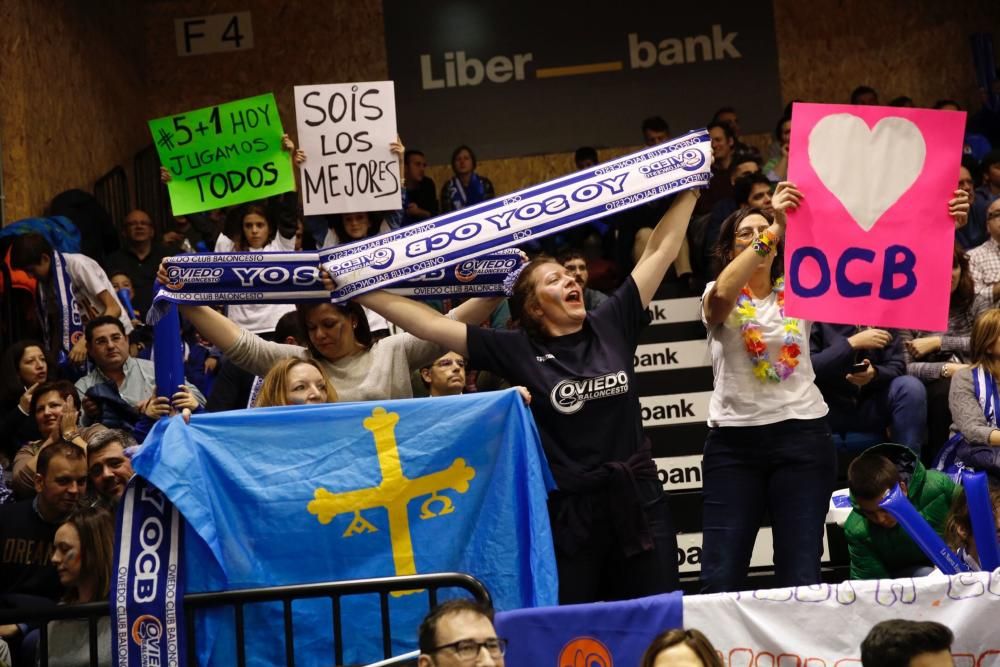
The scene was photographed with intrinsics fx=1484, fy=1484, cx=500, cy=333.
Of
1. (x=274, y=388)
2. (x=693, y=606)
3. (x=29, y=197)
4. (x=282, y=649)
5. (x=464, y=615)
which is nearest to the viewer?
(x=464, y=615)

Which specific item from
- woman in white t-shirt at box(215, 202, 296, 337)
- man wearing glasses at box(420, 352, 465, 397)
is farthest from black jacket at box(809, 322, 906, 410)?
woman in white t-shirt at box(215, 202, 296, 337)

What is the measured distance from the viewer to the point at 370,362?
5508 mm

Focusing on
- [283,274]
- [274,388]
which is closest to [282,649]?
[274,388]

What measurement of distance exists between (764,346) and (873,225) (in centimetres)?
56

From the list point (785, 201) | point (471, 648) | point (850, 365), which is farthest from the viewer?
point (850, 365)

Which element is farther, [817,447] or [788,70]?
[788,70]

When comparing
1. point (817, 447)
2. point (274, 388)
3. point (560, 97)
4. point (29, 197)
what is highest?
point (560, 97)

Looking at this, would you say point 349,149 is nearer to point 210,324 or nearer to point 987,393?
point 210,324

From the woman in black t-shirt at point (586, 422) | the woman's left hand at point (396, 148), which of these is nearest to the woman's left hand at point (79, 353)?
the woman's left hand at point (396, 148)

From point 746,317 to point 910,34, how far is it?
10.5 meters

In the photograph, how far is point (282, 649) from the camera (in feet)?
16.2

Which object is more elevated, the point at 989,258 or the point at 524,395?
the point at 989,258

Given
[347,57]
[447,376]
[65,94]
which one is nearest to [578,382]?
[447,376]

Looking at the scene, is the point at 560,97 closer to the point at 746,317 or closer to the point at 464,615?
the point at 746,317
